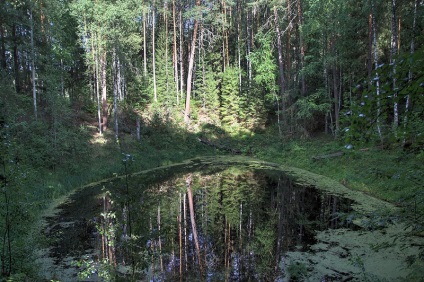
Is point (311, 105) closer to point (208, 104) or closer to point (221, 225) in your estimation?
point (208, 104)

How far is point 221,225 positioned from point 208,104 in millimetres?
23662

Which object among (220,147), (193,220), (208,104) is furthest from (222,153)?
(193,220)

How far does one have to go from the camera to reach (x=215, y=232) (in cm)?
758

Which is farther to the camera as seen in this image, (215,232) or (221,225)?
(221,225)

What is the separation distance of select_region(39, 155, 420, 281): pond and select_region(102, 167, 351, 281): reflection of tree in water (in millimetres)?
25

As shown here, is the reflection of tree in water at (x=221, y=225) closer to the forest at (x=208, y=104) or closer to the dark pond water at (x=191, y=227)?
the dark pond water at (x=191, y=227)

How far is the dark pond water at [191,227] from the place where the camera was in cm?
438

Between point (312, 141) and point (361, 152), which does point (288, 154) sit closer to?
point (312, 141)

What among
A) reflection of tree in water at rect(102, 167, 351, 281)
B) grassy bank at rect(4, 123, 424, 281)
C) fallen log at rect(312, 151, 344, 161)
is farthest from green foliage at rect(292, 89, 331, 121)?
reflection of tree in water at rect(102, 167, 351, 281)

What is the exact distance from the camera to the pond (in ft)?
14.7

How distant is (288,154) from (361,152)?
20.8ft

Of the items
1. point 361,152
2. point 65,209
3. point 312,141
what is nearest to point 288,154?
point 312,141

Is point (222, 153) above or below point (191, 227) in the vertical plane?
above

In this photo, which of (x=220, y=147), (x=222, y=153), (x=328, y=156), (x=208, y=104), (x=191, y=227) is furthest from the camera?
(x=208, y=104)
